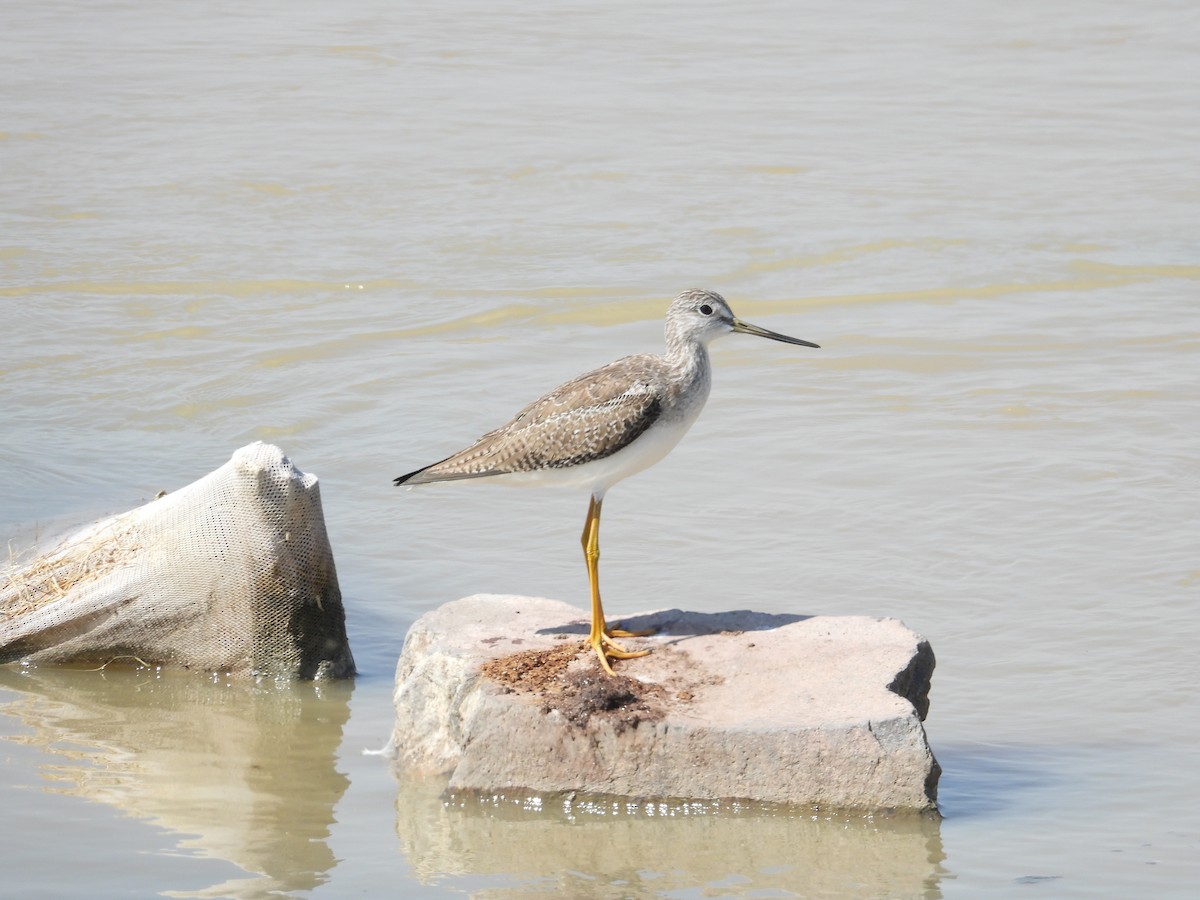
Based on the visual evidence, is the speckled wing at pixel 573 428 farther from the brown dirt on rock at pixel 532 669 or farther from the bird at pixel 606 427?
the brown dirt on rock at pixel 532 669

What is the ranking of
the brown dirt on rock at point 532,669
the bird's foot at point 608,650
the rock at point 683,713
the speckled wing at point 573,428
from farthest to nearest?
the speckled wing at point 573,428 → the bird's foot at point 608,650 → the brown dirt on rock at point 532,669 → the rock at point 683,713

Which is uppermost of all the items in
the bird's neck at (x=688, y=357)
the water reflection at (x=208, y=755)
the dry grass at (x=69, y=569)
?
the bird's neck at (x=688, y=357)

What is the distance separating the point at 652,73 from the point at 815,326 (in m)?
9.68

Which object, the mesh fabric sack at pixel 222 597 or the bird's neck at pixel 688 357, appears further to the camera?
the mesh fabric sack at pixel 222 597

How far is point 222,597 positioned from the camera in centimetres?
759

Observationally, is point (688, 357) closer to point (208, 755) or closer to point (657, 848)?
point (657, 848)

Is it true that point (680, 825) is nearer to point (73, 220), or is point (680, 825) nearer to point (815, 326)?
point (815, 326)

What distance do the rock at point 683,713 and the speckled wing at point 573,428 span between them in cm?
65

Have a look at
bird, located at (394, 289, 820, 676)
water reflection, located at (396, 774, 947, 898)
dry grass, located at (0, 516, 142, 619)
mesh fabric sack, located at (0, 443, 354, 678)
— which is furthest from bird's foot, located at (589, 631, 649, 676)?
dry grass, located at (0, 516, 142, 619)

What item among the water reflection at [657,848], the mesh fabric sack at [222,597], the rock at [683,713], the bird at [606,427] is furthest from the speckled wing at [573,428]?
the water reflection at [657,848]

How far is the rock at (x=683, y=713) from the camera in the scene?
6027mm

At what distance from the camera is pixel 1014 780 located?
655 centimetres

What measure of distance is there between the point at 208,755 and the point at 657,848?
196cm

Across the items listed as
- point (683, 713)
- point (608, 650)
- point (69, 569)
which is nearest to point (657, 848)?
point (683, 713)
